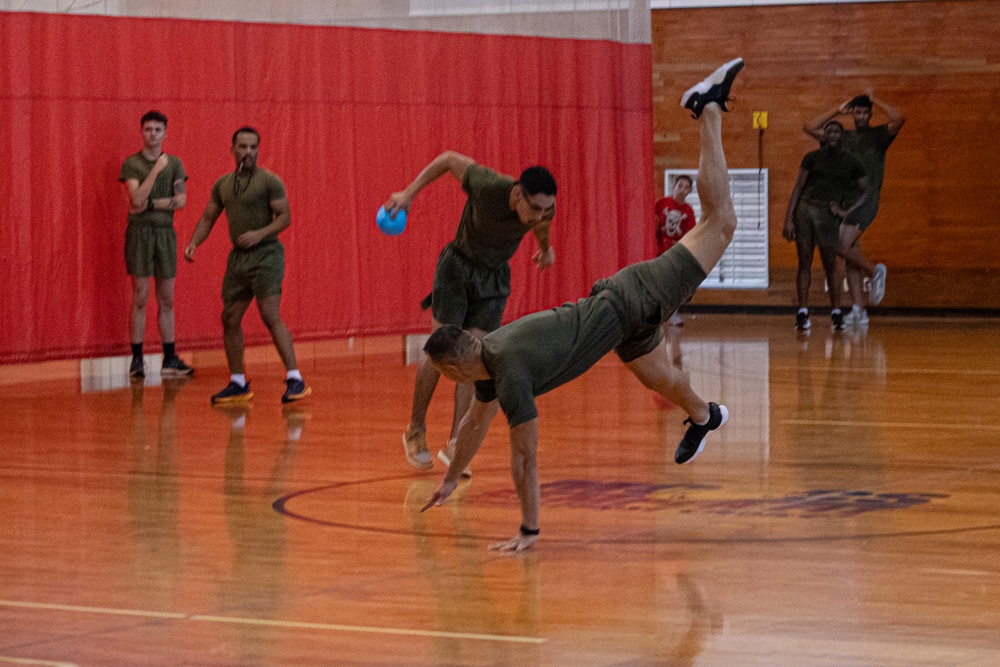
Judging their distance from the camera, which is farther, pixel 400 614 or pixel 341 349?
pixel 341 349

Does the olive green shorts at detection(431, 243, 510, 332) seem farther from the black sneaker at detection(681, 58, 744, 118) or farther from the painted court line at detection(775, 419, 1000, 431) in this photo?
the painted court line at detection(775, 419, 1000, 431)

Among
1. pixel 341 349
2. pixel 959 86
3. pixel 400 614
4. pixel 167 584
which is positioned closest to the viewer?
pixel 400 614

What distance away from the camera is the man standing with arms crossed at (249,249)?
1029 centimetres

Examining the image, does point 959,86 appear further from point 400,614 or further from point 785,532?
point 400,614

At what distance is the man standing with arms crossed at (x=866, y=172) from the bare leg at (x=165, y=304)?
6.73 m

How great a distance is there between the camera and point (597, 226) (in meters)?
15.1

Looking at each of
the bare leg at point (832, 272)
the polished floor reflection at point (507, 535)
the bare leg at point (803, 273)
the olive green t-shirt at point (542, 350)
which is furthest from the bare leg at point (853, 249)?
the olive green t-shirt at point (542, 350)

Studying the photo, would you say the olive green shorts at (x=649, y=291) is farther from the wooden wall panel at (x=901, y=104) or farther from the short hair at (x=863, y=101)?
the wooden wall panel at (x=901, y=104)

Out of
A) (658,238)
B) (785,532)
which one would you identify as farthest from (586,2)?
(785,532)

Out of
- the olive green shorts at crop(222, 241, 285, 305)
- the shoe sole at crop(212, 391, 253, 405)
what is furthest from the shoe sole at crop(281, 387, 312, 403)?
the olive green shorts at crop(222, 241, 285, 305)

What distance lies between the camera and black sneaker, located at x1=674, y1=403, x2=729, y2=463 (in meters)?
6.87

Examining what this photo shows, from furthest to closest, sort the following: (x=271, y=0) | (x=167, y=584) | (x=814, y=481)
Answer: (x=271, y=0) → (x=814, y=481) → (x=167, y=584)

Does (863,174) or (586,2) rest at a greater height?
(586,2)

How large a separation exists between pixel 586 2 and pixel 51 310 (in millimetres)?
5536
